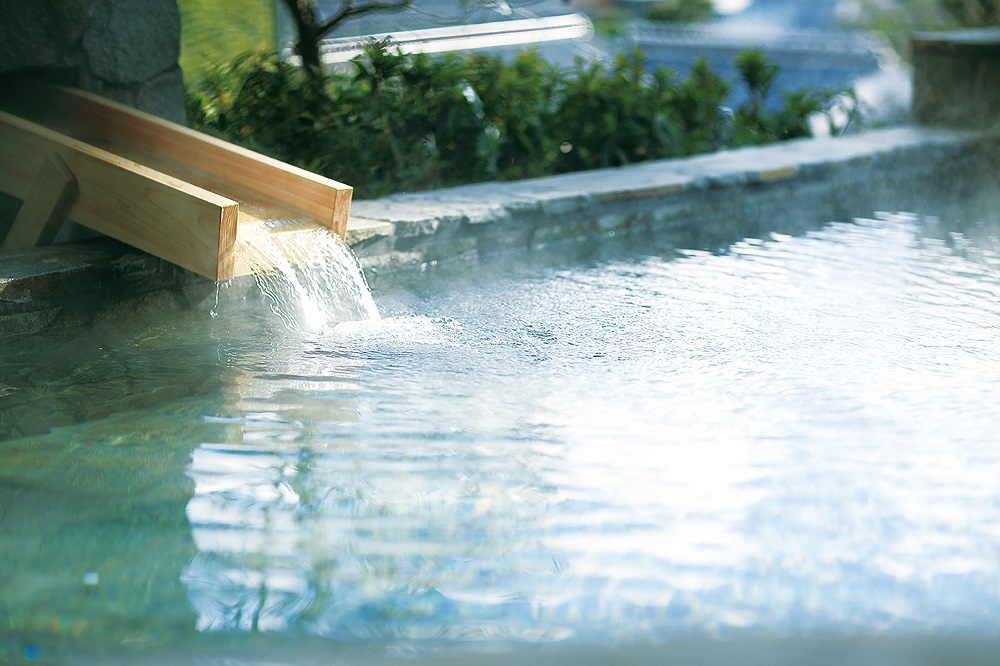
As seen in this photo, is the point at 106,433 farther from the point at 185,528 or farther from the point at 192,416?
the point at 185,528

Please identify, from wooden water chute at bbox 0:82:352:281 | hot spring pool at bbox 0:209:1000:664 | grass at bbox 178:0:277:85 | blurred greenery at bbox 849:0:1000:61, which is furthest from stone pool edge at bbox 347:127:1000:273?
blurred greenery at bbox 849:0:1000:61

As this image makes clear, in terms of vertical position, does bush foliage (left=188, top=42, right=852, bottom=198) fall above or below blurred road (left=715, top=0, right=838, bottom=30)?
below

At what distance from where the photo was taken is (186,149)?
3615 millimetres

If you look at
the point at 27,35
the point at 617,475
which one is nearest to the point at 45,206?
the point at 27,35

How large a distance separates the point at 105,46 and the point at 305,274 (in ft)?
4.04

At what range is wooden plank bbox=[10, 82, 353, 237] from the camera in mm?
3438

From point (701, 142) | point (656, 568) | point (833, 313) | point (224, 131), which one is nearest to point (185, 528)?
point (656, 568)

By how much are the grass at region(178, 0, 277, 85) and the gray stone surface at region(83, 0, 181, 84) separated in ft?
8.17

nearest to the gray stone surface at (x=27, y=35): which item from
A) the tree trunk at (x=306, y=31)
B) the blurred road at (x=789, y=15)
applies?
the tree trunk at (x=306, y=31)

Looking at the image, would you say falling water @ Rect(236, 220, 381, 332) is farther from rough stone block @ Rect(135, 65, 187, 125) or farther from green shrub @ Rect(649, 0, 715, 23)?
green shrub @ Rect(649, 0, 715, 23)

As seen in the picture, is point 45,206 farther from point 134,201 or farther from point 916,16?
point 916,16

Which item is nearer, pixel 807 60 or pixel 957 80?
pixel 957 80

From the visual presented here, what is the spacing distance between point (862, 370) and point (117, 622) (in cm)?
210

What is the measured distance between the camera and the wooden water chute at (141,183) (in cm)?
297
